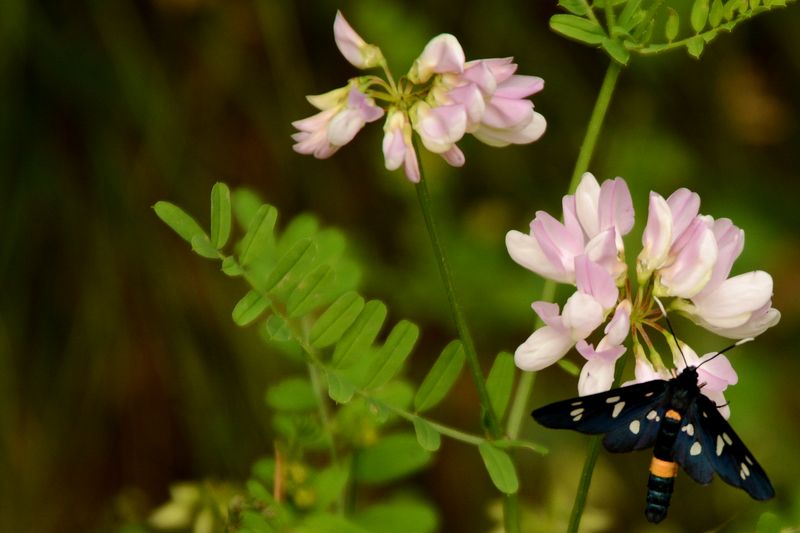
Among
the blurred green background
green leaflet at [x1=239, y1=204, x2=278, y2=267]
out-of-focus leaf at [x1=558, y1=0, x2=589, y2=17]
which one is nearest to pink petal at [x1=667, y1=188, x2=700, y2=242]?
out-of-focus leaf at [x1=558, y1=0, x2=589, y2=17]

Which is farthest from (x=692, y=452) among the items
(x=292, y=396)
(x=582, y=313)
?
(x=292, y=396)

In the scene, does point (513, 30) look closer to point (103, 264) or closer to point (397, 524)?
point (103, 264)

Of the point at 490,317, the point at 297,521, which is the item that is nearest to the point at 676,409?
the point at 297,521

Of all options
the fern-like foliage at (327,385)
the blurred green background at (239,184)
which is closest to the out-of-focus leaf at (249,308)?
the fern-like foliage at (327,385)

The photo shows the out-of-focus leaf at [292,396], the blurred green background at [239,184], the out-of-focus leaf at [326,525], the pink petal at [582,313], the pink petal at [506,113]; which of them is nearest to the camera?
the pink petal at [582,313]

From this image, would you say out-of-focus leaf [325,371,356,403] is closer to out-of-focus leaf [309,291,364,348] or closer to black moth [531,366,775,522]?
out-of-focus leaf [309,291,364,348]

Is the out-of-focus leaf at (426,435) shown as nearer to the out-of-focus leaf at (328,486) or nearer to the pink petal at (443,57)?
the out-of-focus leaf at (328,486)
